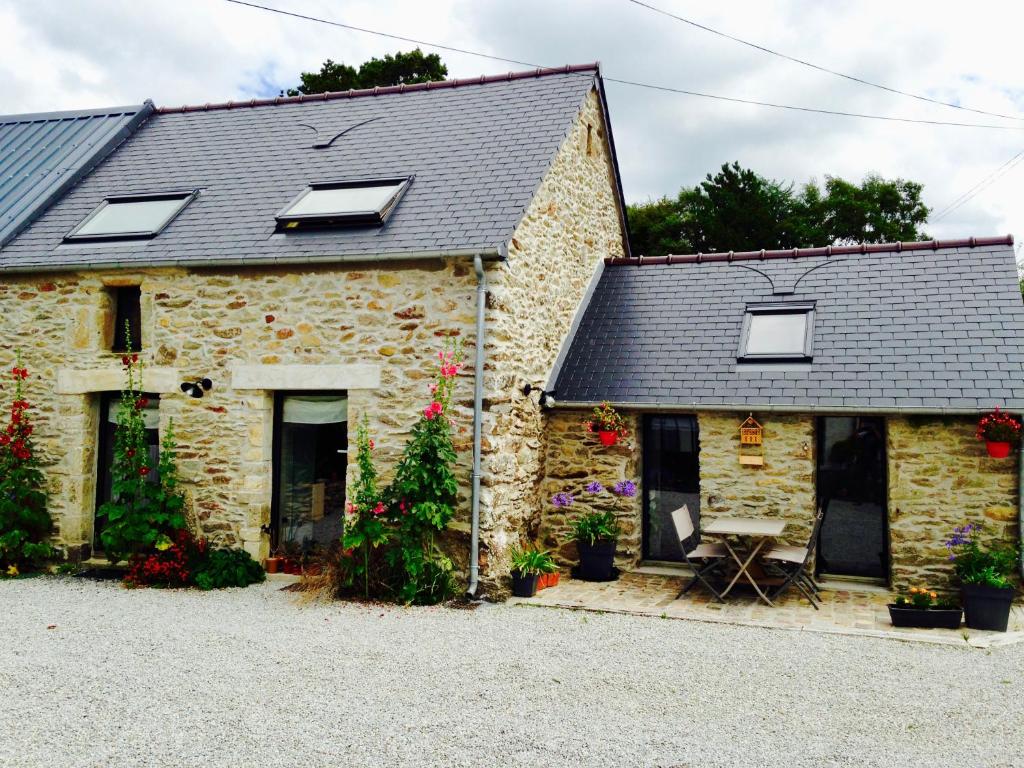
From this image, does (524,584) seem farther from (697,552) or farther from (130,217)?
(130,217)

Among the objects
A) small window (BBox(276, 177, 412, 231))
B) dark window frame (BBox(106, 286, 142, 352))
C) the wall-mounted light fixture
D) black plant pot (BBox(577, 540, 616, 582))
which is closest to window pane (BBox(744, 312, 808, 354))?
the wall-mounted light fixture

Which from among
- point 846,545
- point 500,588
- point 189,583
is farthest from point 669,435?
point 189,583

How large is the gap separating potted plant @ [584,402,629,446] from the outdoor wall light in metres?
3.99

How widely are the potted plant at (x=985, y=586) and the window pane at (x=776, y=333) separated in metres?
2.52

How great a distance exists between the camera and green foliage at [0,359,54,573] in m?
8.38

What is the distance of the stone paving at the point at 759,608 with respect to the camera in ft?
21.2

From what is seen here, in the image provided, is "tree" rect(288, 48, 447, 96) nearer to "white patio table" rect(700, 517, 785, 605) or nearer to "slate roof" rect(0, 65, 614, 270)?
"slate roof" rect(0, 65, 614, 270)

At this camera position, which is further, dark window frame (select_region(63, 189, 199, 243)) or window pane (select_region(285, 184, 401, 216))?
dark window frame (select_region(63, 189, 199, 243))

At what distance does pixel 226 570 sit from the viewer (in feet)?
25.8

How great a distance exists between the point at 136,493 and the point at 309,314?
258cm

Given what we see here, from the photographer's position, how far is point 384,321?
7738mm

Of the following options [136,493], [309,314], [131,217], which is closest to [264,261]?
[309,314]

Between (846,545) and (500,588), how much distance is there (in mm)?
3775

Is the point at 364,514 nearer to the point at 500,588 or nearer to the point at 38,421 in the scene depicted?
the point at 500,588
